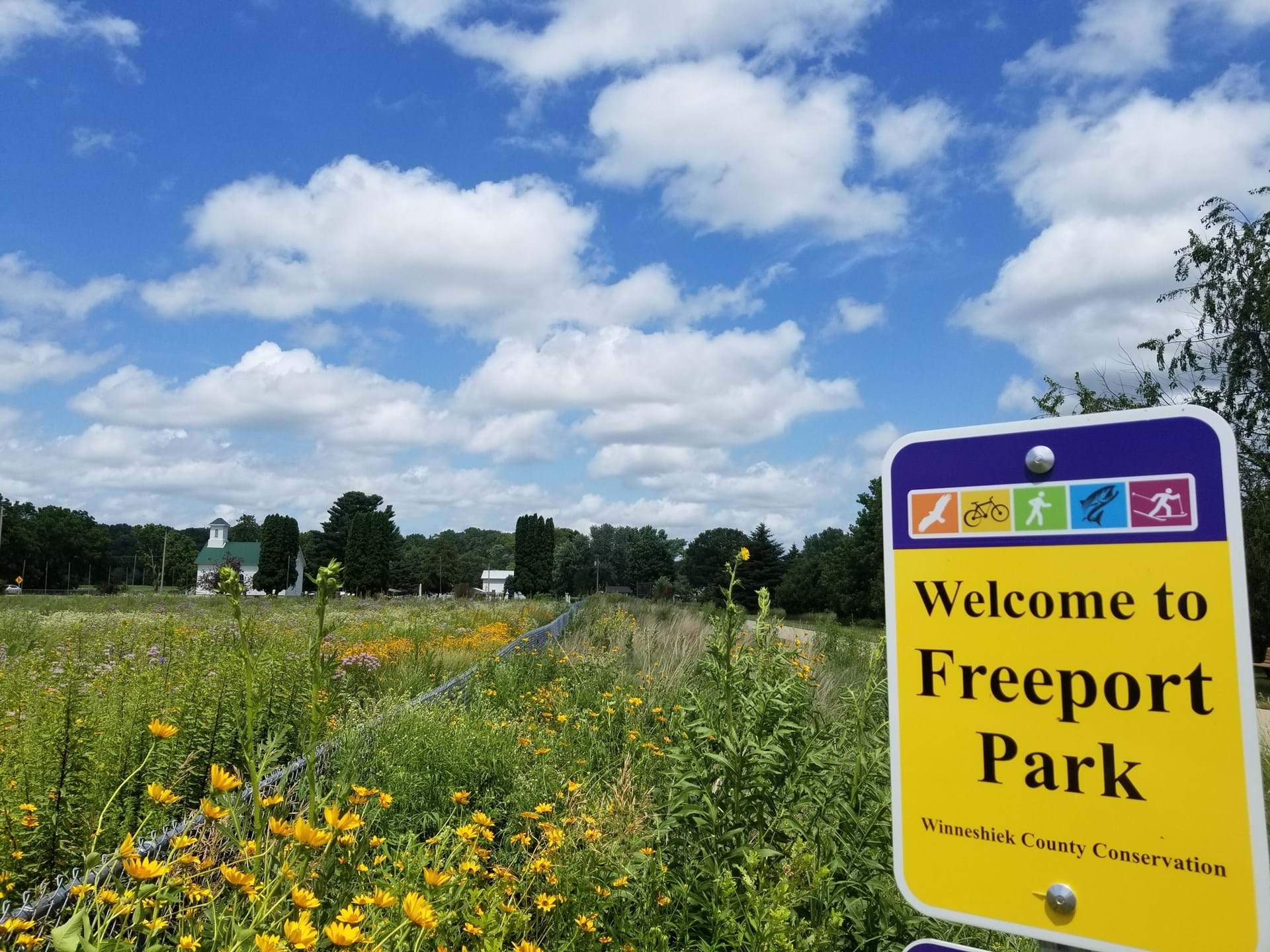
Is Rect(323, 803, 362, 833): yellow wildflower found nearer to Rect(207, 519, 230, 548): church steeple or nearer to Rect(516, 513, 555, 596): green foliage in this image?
Rect(516, 513, 555, 596): green foliage

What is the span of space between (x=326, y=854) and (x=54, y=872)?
6.33 ft

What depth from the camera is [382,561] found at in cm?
7019

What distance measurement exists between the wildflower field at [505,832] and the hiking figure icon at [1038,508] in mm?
A: 1190

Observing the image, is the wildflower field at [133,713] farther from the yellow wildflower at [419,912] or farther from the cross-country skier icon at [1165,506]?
the cross-country skier icon at [1165,506]

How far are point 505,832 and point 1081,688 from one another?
3292 mm

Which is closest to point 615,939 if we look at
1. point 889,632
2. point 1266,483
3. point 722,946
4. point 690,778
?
point 722,946

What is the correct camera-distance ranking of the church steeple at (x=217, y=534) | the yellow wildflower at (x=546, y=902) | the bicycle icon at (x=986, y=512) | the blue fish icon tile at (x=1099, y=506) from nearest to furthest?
the blue fish icon tile at (x=1099, y=506), the bicycle icon at (x=986, y=512), the yellow wildflower at (x=546, y=902), the church steeple at (x=217, y=534)

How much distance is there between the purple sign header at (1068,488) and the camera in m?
1.46

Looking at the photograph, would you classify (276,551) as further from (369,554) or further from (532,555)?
(532,555)

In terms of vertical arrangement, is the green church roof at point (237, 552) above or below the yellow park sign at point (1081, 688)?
above

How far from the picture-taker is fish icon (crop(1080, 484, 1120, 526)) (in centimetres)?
150

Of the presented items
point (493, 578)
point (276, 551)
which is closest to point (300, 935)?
point (276, 551)

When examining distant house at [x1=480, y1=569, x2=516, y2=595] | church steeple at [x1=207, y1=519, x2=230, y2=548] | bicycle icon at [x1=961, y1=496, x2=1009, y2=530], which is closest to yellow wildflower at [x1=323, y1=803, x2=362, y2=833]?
bicycle icon at [x1=961, y1=496, x2=1009, y2=530]

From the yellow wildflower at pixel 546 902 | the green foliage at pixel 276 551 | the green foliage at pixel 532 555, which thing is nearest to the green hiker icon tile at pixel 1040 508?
the yellow wildflower at pixel 546 902
